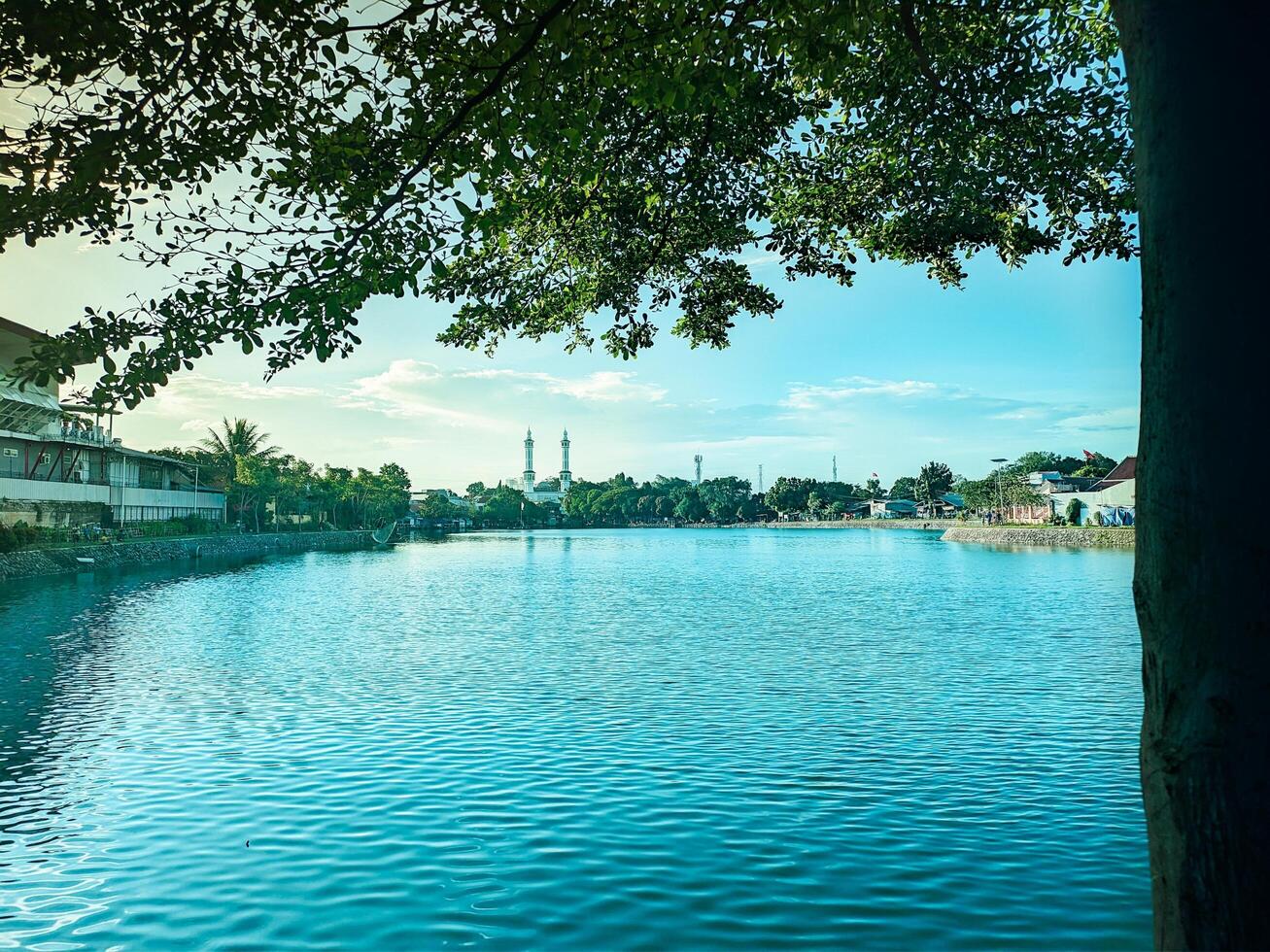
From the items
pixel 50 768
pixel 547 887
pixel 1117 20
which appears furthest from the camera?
pixel 50 768

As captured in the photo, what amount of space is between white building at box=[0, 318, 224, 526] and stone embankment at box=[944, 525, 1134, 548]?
280 feet

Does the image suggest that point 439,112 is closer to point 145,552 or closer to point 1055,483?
point 145,552

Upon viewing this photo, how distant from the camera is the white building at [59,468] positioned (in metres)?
59.1

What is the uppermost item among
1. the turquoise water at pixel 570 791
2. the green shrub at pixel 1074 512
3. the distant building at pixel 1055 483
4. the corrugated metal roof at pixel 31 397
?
the corrugated metal roof at pixel 31 397

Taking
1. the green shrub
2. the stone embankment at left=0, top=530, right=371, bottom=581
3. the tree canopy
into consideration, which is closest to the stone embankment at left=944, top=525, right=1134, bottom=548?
the green shrub

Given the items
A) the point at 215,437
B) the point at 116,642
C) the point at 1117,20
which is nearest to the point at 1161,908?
the point at 1117,20

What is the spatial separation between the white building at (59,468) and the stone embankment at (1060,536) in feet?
280

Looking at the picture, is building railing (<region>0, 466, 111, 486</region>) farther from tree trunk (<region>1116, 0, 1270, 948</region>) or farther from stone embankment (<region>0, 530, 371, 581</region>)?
tree trunk (<region>1116, 0, 1270, 948</region>)

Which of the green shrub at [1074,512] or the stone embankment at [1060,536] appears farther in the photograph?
the green shrub at [1074,512]

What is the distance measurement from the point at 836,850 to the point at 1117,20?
8307 millimetres

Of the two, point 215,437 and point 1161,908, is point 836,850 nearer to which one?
point 1161,908

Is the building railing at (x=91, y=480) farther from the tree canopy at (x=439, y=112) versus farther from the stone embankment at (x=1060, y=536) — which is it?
the stone embankment at (x=1060, y=536)

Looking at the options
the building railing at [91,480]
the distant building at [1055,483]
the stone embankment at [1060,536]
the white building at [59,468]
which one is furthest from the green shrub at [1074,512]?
the white building at [59,468]

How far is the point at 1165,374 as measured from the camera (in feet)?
13.5
